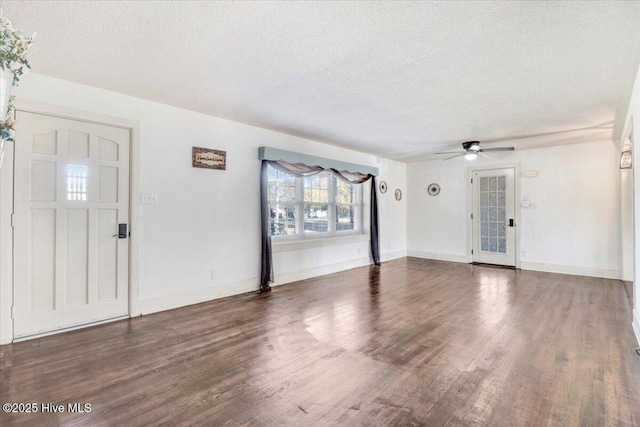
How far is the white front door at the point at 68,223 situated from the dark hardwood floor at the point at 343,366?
0.27 meters

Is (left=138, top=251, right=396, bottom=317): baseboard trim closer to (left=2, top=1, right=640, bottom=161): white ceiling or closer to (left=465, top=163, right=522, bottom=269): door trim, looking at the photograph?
(left=2, top=1, right=640, bottom=161): white ceiling

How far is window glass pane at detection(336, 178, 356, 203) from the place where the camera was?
21.1ft

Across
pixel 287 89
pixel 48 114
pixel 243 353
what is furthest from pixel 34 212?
pixel 287 89

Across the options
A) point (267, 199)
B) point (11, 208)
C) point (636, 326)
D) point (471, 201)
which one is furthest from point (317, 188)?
point (636, 326)

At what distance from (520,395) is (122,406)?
98.4 inches

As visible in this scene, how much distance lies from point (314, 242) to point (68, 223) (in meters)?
3.47

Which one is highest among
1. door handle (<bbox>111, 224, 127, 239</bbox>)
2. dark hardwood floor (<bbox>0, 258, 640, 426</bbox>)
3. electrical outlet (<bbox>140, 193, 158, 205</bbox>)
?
electrical outlet (<bbox>140, 193, 158, 205</bbox>)

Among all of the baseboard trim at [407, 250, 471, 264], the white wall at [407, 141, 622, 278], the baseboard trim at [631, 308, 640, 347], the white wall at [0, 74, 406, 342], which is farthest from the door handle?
the baseboard trim at [407, 250, 471, 264]

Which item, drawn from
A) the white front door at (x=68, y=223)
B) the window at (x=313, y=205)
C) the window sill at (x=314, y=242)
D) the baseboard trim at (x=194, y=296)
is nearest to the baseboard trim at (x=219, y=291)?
the baseboard trim at (x=194, y=296)

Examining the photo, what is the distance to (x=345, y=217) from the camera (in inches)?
260

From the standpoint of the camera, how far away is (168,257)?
382 centimetres

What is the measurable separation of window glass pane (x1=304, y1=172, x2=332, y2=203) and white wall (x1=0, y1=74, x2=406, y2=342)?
0.73m

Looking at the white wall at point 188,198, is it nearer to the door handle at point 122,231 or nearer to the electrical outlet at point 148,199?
the electrical outlet at point 148,199

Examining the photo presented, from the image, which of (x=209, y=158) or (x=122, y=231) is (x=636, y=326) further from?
(x=122, y=231)
